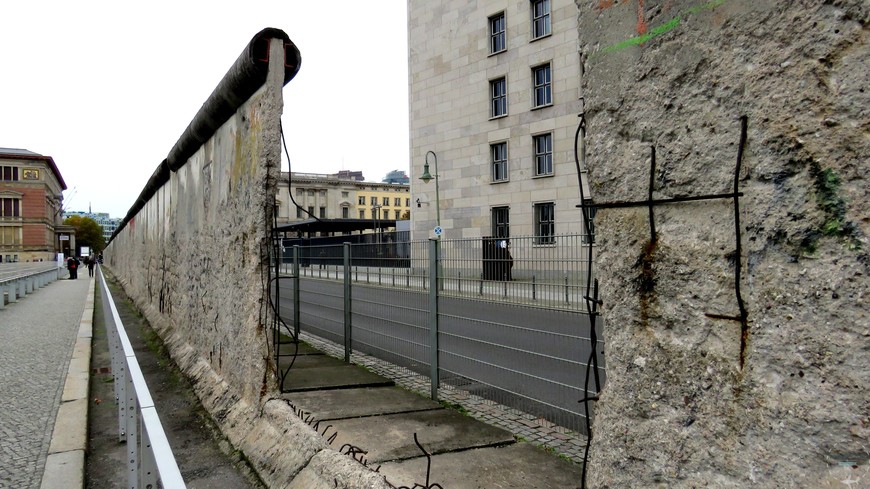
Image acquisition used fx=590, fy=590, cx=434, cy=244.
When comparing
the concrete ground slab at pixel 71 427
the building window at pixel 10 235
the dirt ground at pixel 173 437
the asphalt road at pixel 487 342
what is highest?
the building window at pixel 10 235

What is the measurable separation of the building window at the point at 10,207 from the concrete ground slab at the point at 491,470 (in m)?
102

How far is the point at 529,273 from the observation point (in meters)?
4.81

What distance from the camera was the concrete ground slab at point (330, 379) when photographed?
5.56 meters

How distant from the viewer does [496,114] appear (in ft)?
92.0

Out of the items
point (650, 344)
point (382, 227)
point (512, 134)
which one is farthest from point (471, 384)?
point (382, 227)

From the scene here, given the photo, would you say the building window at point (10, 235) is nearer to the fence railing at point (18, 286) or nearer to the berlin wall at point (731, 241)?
the fence railing at point (18, 286)

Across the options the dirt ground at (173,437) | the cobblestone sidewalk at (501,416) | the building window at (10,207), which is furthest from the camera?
the building window at (10,207)

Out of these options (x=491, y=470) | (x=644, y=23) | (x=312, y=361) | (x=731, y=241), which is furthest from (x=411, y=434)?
(x=312, y=361)

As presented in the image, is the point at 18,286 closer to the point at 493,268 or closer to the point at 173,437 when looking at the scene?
the point at 173,437

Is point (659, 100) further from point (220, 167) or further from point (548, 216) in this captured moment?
point (548, 216)

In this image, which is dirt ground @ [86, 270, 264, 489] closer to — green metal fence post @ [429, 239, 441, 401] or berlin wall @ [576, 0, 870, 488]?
green metal fence post @ [429, 239, 441, 401]

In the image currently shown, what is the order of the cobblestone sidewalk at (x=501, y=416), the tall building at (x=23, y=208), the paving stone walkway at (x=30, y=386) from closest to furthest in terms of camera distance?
the paving stone walkway at (x=30, y=386)
the cobblestone sidewalk at (x=501, y=416)
the tall building at (x=23, y=208)

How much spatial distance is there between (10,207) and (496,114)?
8631 centimetres

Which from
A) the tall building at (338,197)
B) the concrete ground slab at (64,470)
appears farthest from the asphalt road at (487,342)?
the tall building at (338,197)
